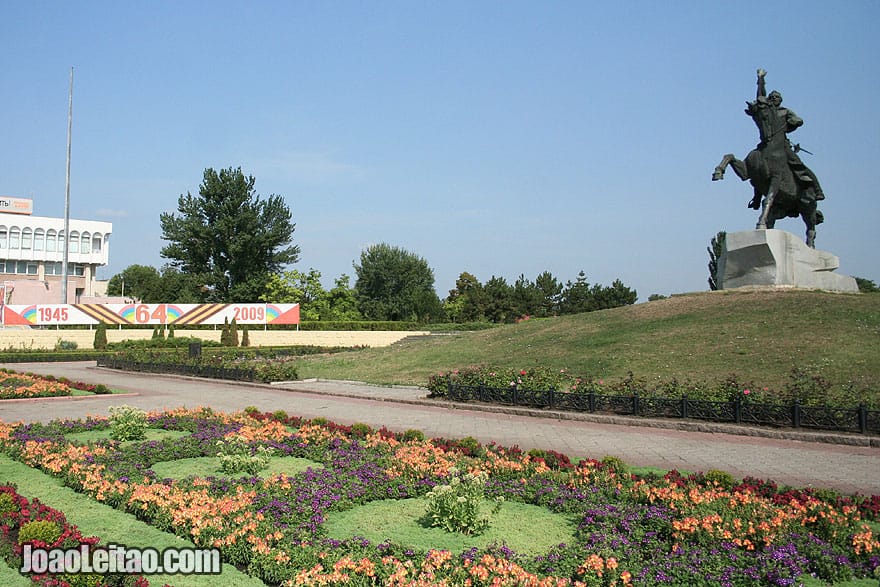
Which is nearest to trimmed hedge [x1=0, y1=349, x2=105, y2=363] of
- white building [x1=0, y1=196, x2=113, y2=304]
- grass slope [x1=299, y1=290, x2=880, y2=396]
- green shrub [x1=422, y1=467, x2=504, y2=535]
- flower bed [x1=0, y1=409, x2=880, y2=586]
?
grass slope [x1=299, y1=290, x2=880, y2=396]

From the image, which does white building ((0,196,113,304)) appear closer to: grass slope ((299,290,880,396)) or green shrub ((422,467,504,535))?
grass slope ((299,290,880,396))

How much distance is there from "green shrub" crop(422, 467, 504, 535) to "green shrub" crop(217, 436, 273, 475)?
9.67 ft

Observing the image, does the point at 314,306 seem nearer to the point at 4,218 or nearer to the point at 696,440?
the point at 4,218

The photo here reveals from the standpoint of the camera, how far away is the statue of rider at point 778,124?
2480 centimetres

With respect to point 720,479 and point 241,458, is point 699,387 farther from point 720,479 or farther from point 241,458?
point 241,458

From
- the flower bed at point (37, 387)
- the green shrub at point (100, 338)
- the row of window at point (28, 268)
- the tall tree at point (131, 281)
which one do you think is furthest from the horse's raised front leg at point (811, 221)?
the tall tree at point (131, 281)

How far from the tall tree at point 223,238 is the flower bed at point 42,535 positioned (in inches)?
1984

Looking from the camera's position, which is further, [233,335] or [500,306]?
[500,306]

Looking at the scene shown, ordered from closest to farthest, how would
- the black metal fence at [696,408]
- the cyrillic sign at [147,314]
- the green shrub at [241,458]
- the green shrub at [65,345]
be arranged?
the green shrub at [241,458]
the black metal fence at [696,408]
the green shrub at [65,345]
the cyrillic sign at [147,314]

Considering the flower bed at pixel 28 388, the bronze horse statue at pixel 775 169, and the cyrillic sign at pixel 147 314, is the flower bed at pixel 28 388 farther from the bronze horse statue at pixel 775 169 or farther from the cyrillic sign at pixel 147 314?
the bronze horse statue at pixel 775 169

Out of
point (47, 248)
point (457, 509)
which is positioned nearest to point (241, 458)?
point (457, 509)

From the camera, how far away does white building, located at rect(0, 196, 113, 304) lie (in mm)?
67250

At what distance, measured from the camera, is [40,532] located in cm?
493

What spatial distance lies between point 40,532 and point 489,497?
13.8ft
